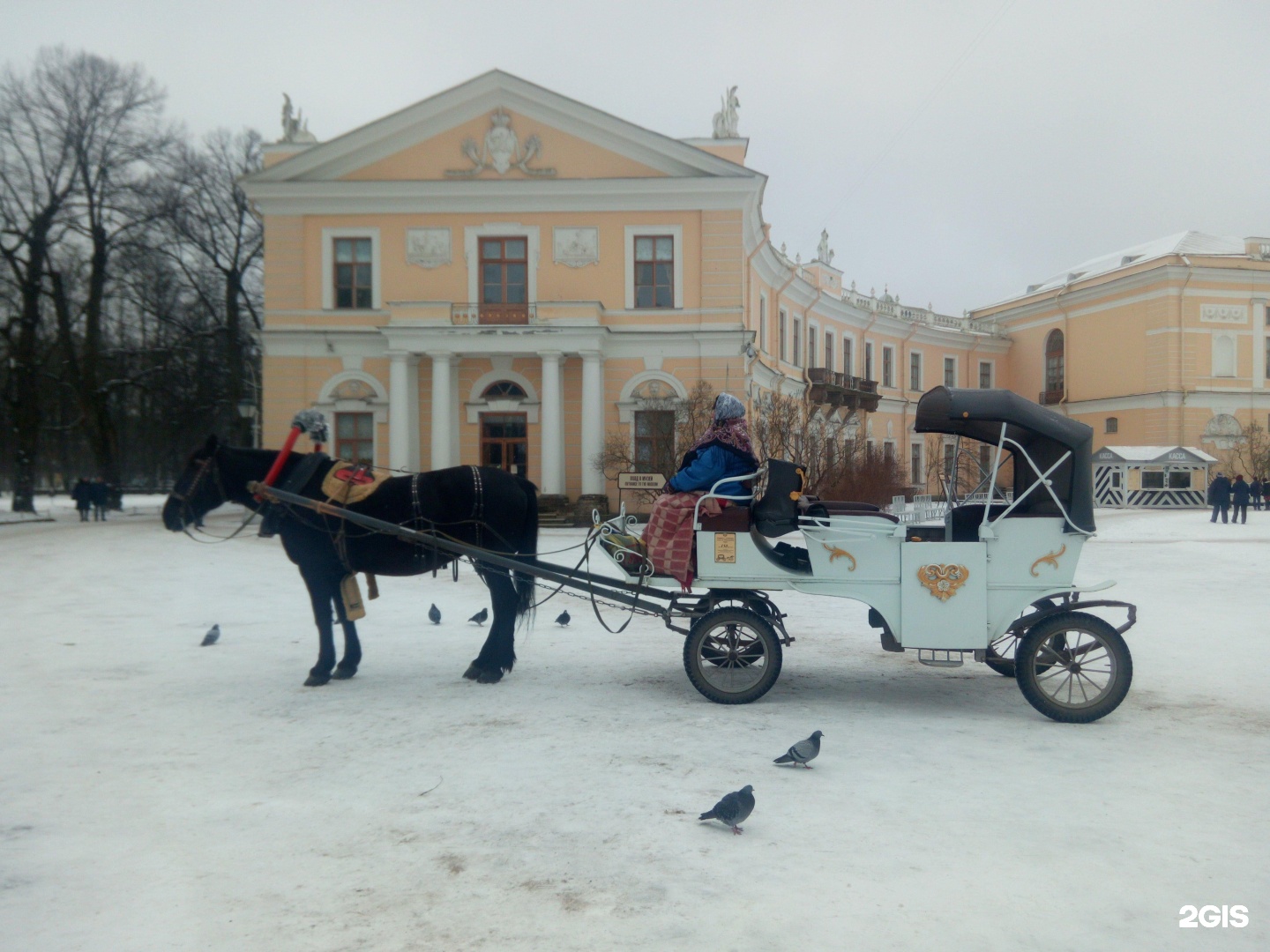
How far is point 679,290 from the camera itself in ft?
90.5

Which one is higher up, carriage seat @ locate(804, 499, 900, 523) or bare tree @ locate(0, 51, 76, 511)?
bare tree @ locate(0, 51, 76, 511)

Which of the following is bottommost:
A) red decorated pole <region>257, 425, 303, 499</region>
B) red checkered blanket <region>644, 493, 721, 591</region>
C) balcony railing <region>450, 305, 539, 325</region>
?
red checkered blanket <region>644, 493, 721, 591</region>

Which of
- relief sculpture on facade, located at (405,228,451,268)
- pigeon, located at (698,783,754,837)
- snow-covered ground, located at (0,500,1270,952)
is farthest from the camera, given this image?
relief sculpture on facade, located at (405,228,451,268)

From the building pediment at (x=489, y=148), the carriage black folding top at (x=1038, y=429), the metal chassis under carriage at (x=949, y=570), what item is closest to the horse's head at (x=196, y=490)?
the metal chassis under carriage at (x=949, y=570)

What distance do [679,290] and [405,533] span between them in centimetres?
2155

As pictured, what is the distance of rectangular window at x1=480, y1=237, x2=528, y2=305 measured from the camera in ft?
90.9

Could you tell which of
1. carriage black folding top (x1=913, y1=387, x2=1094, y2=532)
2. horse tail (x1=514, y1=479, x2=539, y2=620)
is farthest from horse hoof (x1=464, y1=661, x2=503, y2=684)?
carriage black folding top (x1=913, y1=387, x2=1094, y2=532)

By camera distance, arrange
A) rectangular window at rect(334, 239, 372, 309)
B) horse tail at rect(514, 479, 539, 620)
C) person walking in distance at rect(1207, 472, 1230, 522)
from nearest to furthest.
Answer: horse tail at rect(514, 479, 539, 620) < person walking in distance at rect(1207, 472, 1230, 522) < rectangular window at rect(334, 239, 372, 309)

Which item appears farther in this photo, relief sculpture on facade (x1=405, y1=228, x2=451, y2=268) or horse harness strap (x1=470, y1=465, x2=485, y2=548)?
relief sculpture on facade (x1=405, y1=228, x2=451, y2=268)

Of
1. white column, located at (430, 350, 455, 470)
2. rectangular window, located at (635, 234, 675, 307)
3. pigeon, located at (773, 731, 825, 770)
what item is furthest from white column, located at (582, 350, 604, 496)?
pigeon, located at (773, 731, 825, 770)

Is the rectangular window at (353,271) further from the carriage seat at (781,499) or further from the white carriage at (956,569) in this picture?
the carriage seat at (781,499)

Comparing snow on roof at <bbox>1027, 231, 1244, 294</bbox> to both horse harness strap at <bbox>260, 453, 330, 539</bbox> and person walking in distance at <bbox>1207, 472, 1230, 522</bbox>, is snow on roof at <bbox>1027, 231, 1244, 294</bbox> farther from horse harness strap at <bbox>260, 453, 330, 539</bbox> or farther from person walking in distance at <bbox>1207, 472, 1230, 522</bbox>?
horse harness strap at <bbox>260, 453, 330, 539</bbox>

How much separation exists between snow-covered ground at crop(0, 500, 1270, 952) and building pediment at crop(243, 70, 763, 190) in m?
21.4

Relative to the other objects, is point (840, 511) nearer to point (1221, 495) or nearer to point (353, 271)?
point (353, 271)
